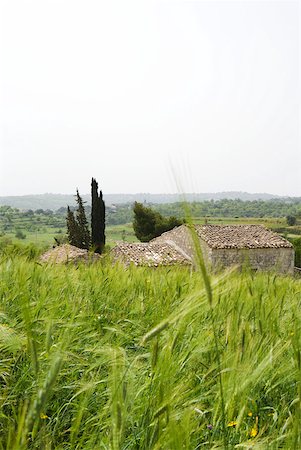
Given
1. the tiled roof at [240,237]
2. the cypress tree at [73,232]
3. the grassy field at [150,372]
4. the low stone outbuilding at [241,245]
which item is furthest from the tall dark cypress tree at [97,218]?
the grassy field at [150,372]

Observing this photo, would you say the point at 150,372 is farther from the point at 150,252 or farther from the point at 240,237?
the point at 240,237

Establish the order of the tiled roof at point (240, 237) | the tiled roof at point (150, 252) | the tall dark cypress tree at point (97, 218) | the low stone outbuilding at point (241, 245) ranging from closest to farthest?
the low stone outbuilding at point (241, 245)
the tiled roof at point (150, 252)
the tiled roof at point (240, 237)
the tall dark cypress tree at point (97, 218)

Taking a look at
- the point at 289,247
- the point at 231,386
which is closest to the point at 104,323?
the point at 231,386

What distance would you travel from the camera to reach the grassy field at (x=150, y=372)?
51.6 inches

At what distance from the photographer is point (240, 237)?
22.1 m

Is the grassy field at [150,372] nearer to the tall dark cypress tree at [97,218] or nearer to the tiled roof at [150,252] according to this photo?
the tiled roof at [150,252]

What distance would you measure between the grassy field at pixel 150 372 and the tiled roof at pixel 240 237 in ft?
56.6

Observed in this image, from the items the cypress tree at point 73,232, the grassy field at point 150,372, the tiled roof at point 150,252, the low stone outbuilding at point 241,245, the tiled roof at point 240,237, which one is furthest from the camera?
the cypress tree at point 73,232

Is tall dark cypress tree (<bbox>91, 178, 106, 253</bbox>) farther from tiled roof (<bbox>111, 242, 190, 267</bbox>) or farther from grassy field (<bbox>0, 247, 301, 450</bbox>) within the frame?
grassy field (<bbox>0, 247, 301, 450</bbox>)

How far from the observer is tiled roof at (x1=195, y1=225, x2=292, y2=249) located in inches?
816

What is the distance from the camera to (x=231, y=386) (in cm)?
159

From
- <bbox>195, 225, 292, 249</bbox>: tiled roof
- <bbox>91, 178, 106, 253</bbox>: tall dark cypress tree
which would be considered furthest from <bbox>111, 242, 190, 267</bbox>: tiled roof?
<bbox>91, 178, 106, 253</bbox>: tall dark cypress tree

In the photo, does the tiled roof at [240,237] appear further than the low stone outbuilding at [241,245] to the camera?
Yes

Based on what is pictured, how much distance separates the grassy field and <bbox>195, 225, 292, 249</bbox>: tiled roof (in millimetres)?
17253
